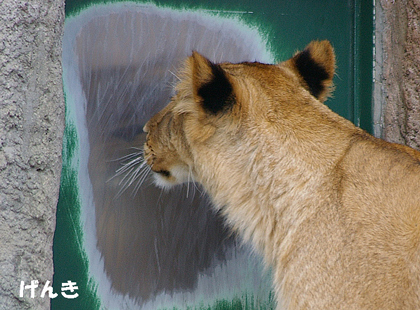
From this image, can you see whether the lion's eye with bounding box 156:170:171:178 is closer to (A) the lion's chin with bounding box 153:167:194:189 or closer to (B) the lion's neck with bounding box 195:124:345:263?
(A) the lion's chin with bounding box 153:167:194:189

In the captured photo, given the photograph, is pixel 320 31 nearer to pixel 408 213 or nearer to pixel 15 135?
pixel 408 213

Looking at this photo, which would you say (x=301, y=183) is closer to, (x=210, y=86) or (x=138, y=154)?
(x=210, y=86)

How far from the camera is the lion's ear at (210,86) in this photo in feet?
6.90

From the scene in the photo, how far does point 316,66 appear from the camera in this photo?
2.56 metres

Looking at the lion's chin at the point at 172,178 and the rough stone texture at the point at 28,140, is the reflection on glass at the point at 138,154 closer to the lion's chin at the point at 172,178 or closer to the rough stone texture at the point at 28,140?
the lion's chin at the point at 172,178

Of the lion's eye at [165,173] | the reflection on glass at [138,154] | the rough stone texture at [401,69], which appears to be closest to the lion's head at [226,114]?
the lion's eye at [165,173]

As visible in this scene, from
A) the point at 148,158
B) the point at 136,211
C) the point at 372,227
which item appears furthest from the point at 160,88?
the point at 372,227

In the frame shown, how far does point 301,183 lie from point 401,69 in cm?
145

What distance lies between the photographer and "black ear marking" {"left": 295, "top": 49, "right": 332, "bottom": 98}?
8.36ft

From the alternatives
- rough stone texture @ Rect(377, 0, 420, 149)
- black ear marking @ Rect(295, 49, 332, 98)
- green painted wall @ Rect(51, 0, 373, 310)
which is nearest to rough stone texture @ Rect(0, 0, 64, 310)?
green painted wall @ Rect(51, 0, 373, 310)

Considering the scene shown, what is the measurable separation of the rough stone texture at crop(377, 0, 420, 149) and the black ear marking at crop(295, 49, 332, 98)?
0.79 metres

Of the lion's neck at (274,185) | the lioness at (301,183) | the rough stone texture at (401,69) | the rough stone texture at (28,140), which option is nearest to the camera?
the rough stone texture at (28,140)

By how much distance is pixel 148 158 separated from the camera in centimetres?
261

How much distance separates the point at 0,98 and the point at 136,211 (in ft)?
3.96
